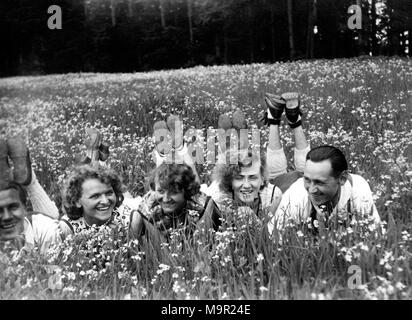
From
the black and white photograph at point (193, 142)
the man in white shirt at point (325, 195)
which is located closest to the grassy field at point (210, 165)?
the black and white photograph at point (193, 142)

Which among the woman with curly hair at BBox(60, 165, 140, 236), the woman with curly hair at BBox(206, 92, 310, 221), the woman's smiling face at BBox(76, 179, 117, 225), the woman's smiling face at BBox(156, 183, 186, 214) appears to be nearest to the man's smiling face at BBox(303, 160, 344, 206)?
the woman with curly hair at BBox(206, 92, 310, 221)

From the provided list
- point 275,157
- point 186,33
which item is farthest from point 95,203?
point 186,33

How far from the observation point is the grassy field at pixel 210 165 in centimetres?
328

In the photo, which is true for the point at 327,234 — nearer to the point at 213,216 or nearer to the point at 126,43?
the point at 213,216

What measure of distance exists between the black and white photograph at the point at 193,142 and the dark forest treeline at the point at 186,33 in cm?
1

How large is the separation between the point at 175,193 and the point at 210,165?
1.09 ft

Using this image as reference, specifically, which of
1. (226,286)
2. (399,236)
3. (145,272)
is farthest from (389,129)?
(145,272)

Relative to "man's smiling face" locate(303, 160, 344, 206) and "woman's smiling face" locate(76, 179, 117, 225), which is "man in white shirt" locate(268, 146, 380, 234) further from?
"woman's smiling face" locate(76, 179, 117, 225)

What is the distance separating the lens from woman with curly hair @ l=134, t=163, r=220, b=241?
3783 millimetres

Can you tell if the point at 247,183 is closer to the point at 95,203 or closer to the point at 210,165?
the point at 210,165

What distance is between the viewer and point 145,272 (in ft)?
11.7

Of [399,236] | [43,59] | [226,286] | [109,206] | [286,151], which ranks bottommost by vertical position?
[226,286]

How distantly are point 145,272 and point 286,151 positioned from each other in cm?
131

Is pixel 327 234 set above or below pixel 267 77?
below
